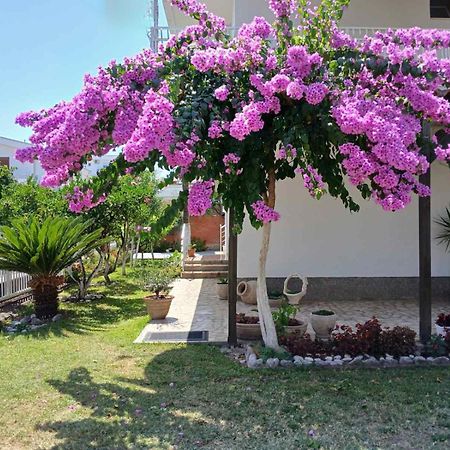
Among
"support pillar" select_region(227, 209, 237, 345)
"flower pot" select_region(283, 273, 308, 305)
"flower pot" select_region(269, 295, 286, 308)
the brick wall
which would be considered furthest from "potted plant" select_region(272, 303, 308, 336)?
the brick wall

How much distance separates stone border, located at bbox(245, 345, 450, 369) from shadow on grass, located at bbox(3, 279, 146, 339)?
3.69 metres

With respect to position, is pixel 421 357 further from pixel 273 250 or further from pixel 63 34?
pixel 63 34

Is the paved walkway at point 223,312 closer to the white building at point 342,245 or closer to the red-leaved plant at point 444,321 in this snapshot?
the white building at point 342,245

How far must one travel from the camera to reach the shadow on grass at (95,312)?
8336 millimetres

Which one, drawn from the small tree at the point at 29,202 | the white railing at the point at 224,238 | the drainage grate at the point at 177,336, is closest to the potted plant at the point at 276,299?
the drainage grate at the point at 177,336

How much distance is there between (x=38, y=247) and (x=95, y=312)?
6.19ft

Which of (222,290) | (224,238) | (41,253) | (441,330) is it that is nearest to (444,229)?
(441,330)

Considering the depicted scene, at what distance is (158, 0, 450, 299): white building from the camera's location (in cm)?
1082

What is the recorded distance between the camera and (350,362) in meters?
6.00

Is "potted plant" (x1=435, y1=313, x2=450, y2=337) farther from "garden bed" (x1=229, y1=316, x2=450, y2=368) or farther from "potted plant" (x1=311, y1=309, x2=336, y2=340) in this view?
"potted plant" (x1=311, y1=309, x2=336, y2=340)

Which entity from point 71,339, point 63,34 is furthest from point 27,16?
point 71,339

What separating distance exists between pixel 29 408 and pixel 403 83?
503 centimetres

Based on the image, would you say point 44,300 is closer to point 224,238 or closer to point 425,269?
point 425,269

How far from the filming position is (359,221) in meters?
10.9
